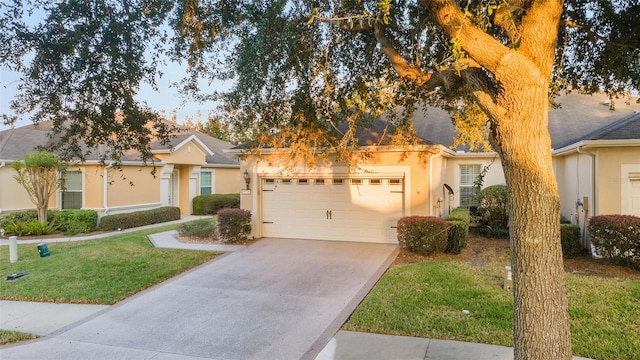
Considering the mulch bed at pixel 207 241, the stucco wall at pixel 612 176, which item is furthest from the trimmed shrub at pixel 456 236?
the mulch bed at pixel 207 241

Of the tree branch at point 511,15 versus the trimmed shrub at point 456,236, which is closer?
the tree branch at point 511,15

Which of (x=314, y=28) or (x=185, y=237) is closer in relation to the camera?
(x=314, y=28)

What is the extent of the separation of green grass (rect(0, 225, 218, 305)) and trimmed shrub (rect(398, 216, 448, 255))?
5.33 metres

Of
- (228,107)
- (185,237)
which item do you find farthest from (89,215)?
(228,107)

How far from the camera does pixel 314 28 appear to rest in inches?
272

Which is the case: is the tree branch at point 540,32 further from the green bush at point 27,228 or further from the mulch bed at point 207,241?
the green bush at point 27,228

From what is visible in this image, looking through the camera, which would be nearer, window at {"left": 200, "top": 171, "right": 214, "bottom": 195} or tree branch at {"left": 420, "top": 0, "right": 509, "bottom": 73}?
tree branch at {"left": 420, "top": 0, "right": 509, "bottom": 73}

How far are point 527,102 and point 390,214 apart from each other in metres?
8.85

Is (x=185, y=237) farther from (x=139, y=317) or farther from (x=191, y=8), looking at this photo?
(x=191, y=8)

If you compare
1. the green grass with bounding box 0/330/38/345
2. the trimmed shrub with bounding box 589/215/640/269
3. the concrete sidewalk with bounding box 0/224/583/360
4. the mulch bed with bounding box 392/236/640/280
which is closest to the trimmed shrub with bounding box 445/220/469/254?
the mulch bed with bounding box 392/236/640/280

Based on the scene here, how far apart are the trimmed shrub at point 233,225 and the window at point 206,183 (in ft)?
37.3

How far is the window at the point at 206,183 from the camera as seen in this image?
76.8 feet

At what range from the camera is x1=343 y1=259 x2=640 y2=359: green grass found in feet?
17.4

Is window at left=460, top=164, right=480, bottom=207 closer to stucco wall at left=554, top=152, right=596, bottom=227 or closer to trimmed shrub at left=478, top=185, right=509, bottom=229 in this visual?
trimmed shrub at left=478, top=185, right=509, bottom=229
